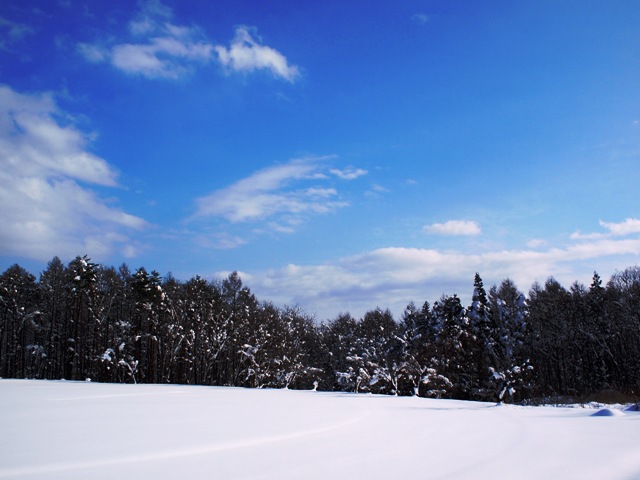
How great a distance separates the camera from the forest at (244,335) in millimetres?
38031

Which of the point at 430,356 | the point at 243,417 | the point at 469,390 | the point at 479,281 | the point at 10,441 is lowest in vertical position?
the point at 469,390

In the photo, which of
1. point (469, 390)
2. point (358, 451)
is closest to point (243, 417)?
point (358, 451)

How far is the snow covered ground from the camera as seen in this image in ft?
12.4

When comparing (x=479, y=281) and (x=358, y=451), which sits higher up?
(x=479, y=281)

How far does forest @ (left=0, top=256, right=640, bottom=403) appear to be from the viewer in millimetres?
38031

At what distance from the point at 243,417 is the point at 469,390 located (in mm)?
34393

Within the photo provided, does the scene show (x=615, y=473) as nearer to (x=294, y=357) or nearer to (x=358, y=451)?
(x=358, y=451)

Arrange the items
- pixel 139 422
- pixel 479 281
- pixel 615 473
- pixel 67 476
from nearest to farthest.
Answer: pixel 67 476
pixel 615 473
pixel 139 422
pixel 479 281

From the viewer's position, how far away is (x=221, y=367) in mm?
46344

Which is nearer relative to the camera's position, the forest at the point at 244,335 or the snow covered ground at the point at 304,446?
the snow covered ground at the point at 304,446

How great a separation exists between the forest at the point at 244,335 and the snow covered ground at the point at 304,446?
92.1 ft

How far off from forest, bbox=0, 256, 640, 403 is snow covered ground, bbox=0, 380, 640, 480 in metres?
28.1

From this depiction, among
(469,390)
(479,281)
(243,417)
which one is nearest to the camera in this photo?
(243,417)

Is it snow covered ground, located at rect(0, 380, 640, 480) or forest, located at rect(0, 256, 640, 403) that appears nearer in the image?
snow covered ground, located at rect(0, 380, 640, 480)
